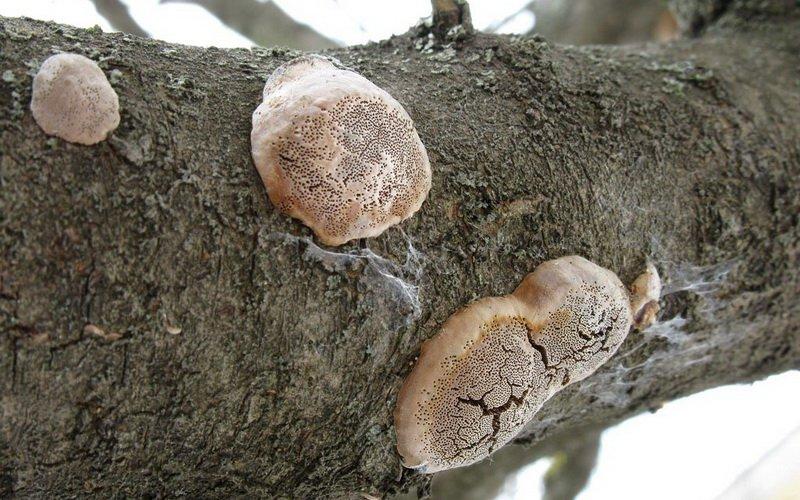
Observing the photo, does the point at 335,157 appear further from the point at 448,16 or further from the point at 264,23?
the point at 264,23

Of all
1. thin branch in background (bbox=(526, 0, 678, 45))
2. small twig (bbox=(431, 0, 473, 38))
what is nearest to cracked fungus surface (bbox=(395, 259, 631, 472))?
small twig (bbox=(431, 0, 473, 38))

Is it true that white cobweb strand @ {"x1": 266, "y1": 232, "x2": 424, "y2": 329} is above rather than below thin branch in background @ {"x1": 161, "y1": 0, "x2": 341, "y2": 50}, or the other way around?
below

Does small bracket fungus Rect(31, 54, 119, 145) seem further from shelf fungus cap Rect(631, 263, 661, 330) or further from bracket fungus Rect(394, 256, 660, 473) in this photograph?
shelf fungus cap Rect(631, 263, 661, 330)

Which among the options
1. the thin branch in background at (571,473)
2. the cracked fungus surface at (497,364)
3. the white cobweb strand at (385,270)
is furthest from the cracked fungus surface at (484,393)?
the thin branch in background at (571,473)

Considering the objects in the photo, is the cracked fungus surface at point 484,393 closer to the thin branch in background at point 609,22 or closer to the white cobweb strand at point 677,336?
the white cobweb strand at point 677,336

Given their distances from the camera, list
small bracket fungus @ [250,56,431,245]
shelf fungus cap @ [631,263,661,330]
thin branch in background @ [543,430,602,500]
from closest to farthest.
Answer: small bracket fungus @ [250,56,431,245] → shelf fungus cap @ [631,263,661,330] → thin branch in background @ [543,430,602,500]

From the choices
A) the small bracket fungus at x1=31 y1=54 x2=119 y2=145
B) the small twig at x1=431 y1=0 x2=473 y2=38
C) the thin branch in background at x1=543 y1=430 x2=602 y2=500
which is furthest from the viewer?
the thin branch in background at x1=543 y1=430 x2=602 y2=500

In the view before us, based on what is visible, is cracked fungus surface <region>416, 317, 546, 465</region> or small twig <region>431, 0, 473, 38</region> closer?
cracked fungus surface <region>416, 317, 546, 465</region>
